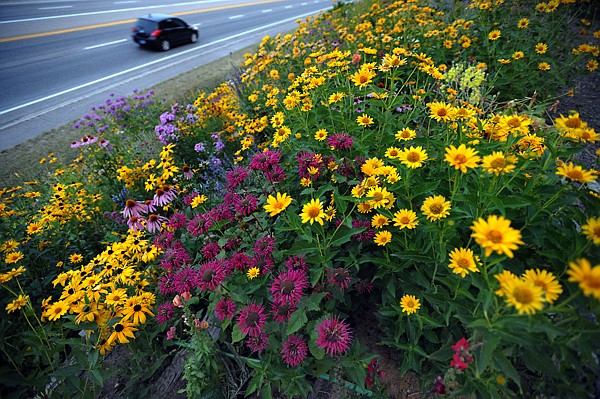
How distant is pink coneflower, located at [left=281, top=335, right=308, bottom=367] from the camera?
5.14 feet

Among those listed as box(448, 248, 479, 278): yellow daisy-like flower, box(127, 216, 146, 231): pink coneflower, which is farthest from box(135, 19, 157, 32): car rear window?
box(448, 248, 479, 278): yellow daisy-like flower

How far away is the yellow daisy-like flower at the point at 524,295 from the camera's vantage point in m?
1.01

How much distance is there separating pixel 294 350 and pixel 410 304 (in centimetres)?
64

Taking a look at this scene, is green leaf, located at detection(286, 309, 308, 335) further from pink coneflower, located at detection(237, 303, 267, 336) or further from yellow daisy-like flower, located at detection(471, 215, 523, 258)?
yellow daisy-like flower, located at detection(471, 215, 523, 258)

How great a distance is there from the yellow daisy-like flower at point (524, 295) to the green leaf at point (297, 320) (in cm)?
91

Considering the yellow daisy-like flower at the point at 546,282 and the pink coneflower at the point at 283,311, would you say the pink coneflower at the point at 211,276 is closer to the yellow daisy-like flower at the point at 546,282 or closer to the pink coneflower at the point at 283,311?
the pink coneflower at the point at 283,311

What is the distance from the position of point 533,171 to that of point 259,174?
198 centimetres

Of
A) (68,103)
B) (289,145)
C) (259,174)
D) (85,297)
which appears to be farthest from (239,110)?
(68,103)

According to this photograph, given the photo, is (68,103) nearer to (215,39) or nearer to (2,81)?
(2,81)

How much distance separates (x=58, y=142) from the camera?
6512 millimetres

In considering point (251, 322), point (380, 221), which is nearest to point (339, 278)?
point (380, 221)

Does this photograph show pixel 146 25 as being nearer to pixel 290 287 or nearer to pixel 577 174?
pixel 290 287

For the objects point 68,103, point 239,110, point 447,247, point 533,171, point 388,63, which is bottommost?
point 68,103

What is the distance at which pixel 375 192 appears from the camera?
5.51 ft
